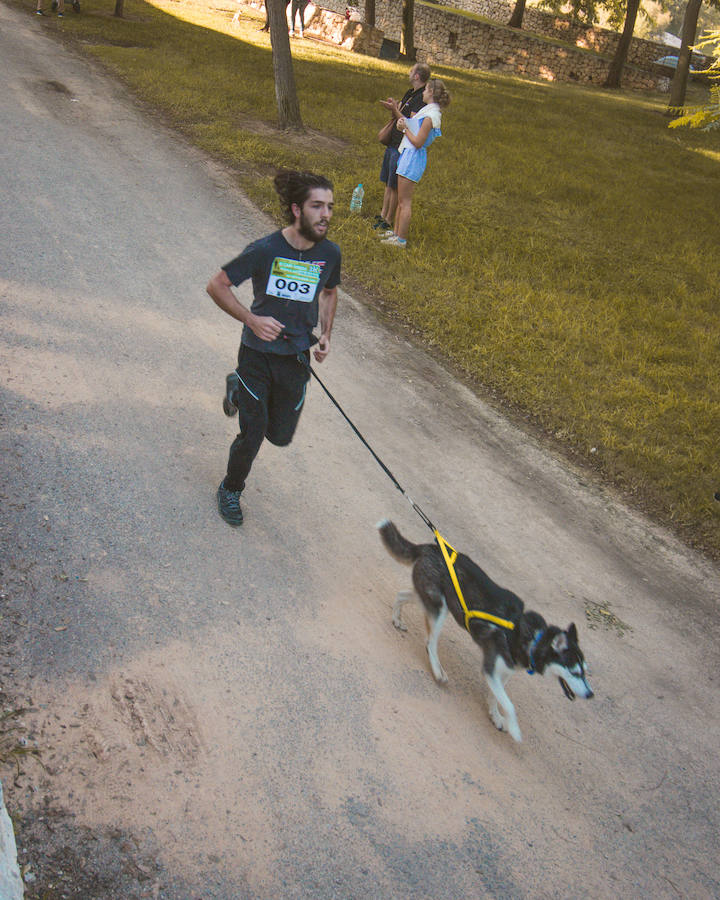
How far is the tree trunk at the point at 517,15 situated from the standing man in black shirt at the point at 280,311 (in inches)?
1641

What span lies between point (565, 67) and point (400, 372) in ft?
115

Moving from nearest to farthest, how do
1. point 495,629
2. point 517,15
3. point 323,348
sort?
point 495,629, point 323,348, point 517,15

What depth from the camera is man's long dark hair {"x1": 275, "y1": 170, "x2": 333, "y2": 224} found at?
13.9 feet

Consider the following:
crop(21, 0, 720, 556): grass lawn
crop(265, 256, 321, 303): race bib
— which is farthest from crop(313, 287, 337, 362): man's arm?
crop(21, 0, 720, 556): grass lawn

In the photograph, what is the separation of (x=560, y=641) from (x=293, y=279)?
8.87 feet

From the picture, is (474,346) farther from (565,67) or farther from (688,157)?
(565,67)

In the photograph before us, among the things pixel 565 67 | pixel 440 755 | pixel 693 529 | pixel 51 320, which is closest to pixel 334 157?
pixel 51 320

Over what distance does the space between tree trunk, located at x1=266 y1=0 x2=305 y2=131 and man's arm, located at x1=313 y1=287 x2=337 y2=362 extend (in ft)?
37.9

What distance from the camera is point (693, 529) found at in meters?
6.95

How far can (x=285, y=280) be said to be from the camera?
14.7 ft

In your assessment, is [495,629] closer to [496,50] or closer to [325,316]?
[325,316]

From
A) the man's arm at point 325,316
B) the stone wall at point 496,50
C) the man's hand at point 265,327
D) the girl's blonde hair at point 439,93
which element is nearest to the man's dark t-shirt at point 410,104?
the girl's blonde hair at point 439,93

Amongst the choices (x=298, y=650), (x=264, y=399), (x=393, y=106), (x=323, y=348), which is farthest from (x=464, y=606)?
(x=393, y=106)

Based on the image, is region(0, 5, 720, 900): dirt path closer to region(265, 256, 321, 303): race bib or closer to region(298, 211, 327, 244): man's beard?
region(265, 256, 321, 303): race bib
